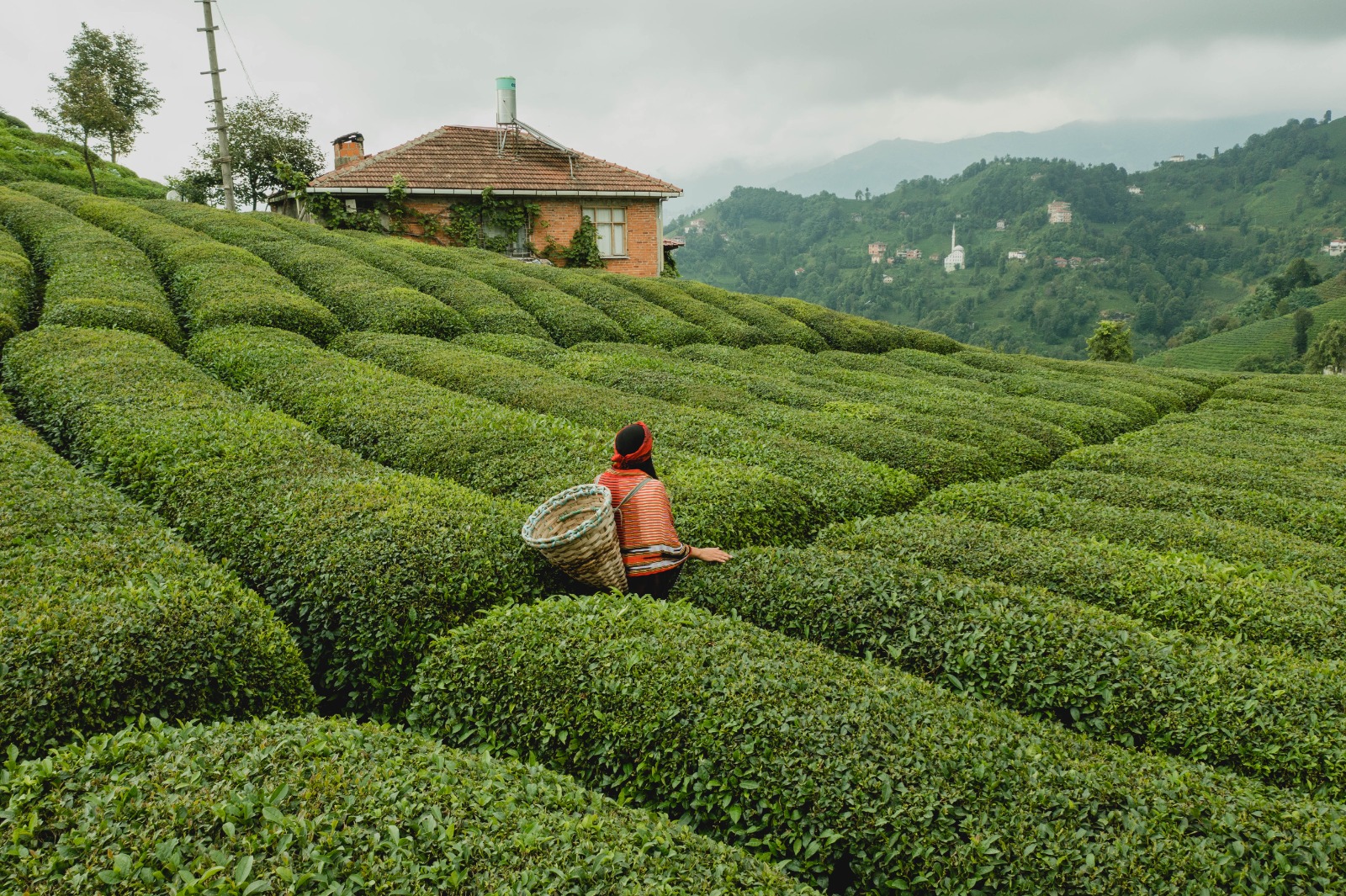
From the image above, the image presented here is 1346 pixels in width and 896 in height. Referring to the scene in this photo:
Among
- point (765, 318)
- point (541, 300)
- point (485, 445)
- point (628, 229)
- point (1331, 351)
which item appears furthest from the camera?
point (1331, 351)

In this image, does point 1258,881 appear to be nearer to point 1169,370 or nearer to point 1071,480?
point 1071,480

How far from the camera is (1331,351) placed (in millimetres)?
70062

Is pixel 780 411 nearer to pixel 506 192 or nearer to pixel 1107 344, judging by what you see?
pixel 506 192

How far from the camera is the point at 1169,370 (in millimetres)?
28547

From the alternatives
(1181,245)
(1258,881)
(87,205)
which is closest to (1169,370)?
(1258,881)

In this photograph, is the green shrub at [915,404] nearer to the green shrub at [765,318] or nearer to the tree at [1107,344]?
the green shrub at [765,318]

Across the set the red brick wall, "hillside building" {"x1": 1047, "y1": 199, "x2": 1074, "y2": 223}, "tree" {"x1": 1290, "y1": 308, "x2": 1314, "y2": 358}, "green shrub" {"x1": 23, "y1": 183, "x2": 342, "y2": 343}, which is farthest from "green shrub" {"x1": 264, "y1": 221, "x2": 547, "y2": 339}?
"hillside building" {"x1": 1047, "y1": 199, "x2": 1074, "y2": 223}

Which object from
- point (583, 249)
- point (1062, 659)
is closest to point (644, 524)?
point (1062, 659)

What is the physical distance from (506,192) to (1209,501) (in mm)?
29286

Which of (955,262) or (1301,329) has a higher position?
(955,262)

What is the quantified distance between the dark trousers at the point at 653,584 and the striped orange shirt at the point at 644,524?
6 centimetres

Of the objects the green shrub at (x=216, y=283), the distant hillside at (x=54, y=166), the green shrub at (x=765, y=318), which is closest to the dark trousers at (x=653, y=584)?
the green shrub at (x=216, y=283)

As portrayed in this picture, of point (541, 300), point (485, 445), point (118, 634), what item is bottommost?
point (118, 634)

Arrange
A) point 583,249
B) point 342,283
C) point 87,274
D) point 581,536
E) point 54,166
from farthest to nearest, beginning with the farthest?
point 54,166 → point 583,249 → point 342,283 → point 87,274 → point 581,536
